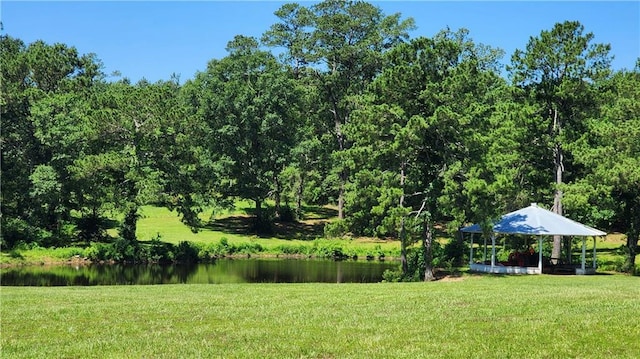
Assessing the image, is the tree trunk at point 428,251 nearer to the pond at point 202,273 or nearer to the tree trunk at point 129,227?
the pond at point 202,273

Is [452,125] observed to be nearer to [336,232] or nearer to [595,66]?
[336,232]

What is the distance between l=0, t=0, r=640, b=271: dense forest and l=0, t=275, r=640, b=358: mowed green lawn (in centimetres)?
1064

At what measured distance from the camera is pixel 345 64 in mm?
57344

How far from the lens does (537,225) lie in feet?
94.9

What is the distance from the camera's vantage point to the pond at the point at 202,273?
27.3 m

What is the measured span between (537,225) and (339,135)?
29546 mm

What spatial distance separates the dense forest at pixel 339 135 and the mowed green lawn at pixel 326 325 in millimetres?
10640

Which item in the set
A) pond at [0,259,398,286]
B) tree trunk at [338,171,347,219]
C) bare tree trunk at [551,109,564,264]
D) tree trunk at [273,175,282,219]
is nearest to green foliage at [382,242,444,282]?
pond at [0,259,398,286]

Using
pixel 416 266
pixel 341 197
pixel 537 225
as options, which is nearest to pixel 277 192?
pixel 341 197

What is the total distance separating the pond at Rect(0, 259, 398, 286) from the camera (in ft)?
89.6

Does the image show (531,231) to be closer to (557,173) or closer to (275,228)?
(557,173)

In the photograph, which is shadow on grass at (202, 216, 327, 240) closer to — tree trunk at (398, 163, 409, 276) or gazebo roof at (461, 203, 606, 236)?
tree trunk at (398, 163, 409, 276)

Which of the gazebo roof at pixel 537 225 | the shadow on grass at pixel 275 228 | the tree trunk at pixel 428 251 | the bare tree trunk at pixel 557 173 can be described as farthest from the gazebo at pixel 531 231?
the shadow on grass at pixel 275 228

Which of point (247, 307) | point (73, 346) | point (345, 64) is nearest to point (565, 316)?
point (247, 307)
